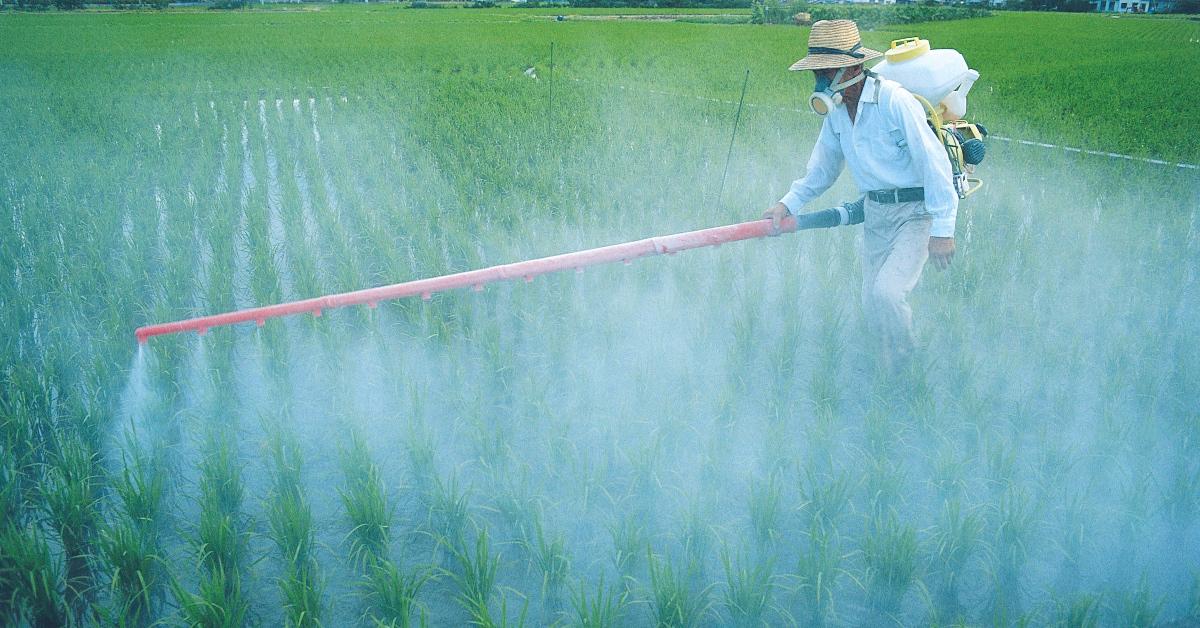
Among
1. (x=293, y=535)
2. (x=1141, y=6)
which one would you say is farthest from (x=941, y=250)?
(x=1141, y=6)

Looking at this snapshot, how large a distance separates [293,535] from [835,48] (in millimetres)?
→ 2195

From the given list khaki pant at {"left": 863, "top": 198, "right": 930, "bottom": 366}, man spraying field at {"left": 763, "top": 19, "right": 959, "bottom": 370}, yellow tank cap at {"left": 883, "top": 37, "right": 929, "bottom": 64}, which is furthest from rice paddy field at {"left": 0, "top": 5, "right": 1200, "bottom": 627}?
yellow tank cap at {"left": 883, "top": 37, "right": 929, "bottom": 64}

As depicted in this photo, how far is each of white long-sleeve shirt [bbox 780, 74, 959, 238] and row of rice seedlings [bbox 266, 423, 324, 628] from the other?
6.90 ft

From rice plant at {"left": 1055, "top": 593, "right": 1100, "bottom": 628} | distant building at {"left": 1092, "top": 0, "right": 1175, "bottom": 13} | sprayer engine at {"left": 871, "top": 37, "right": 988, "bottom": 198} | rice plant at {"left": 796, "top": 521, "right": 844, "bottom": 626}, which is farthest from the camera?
distant building at {"left": 1092, "top": 0, "right": 1175, "bottom": 13}

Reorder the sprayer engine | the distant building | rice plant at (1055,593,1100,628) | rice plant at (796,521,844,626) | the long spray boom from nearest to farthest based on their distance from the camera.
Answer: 1. rice plant at (1055,593,1100,628)
2. rice plant at (796,521,844,626)
3. the sprayer engine
4. the long spray boom
5. the distant building

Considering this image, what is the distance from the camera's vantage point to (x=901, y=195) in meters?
2.79

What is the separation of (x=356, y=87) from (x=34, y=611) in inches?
420

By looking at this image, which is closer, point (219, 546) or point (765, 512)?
point (219, 546)

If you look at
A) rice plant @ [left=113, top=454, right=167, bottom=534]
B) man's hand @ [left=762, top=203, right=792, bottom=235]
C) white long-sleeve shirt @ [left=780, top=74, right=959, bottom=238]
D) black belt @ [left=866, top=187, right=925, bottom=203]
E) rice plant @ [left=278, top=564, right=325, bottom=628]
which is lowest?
rice plant @ [left=278, top=564, right=325, bottom=628]

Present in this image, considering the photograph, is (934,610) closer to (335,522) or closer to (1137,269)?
(335,522)

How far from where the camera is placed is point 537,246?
4.31m

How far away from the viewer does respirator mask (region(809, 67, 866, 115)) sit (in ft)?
8.71

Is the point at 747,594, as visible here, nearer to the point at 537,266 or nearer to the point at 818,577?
the point at 818,577

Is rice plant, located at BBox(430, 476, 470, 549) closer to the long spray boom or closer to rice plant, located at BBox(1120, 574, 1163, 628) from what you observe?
the long spray boom
